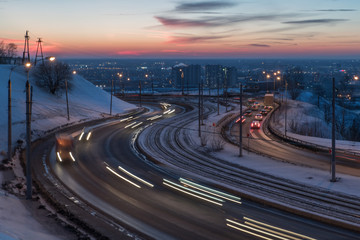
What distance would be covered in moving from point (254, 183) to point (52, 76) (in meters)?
43.2

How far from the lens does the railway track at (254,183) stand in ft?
50.2

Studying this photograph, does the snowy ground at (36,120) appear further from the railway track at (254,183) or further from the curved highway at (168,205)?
the railway track at (254,183)

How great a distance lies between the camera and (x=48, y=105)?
46062 millimetres

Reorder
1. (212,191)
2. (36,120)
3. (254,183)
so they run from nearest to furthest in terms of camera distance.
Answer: (212,191) → (254,183) → (36,120)

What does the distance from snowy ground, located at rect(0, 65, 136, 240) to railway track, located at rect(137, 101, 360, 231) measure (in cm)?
910

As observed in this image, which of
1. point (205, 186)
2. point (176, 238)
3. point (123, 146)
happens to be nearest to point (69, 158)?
point (123, 146)

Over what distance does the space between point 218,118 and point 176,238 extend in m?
39.4

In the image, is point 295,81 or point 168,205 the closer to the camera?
point 168,205

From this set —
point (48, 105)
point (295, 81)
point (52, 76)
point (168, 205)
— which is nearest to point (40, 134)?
point (48, 105)

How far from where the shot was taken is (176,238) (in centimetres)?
1278

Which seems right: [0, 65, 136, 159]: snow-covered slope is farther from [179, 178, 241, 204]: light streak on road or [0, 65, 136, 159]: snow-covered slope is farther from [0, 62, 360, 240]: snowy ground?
[179, 178, 241, 204]: light streak on road

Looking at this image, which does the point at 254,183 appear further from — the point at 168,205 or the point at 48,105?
the point at 48,105

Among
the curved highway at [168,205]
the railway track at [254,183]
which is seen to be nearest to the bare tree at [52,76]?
the railway track at [254,183]

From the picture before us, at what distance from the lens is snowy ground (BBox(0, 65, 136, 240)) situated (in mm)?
12562
